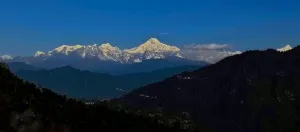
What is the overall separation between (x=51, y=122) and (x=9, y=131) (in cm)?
1950

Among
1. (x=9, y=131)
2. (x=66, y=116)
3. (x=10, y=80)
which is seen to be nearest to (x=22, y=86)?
(x=10, y=80)

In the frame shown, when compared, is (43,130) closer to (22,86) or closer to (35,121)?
(35,121)

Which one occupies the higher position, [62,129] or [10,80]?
[10,80]

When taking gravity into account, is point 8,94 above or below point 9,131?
above

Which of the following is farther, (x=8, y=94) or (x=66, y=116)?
(x=66, y=116)

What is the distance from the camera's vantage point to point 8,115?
156m

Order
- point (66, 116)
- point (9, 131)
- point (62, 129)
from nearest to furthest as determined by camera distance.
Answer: point (9, 131) → point (62, 129) → point (66, 116)

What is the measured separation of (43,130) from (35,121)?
176 inches

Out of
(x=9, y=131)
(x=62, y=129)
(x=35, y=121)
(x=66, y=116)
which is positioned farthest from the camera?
(x=66, y=116)

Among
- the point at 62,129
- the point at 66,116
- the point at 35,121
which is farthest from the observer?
the point at 66,116

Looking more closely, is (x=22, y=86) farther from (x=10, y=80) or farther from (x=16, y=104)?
(x=16, y=104)

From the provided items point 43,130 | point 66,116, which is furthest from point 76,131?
point 43,130

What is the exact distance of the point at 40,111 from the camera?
549 ft

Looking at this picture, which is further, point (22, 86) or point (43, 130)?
point (22, 86)
